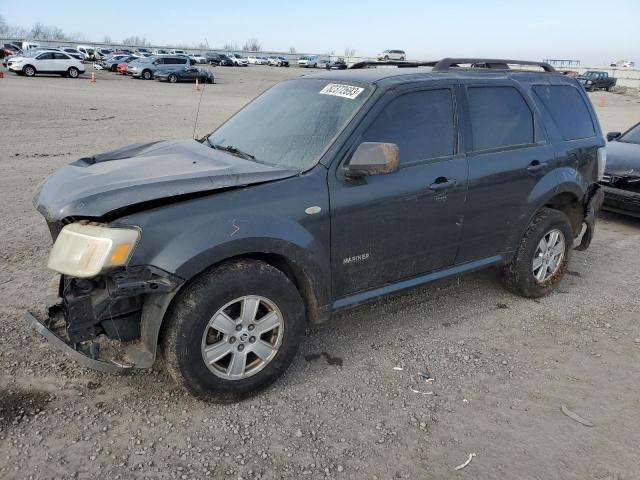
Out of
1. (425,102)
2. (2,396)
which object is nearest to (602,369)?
(425,102)

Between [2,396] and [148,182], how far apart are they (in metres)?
1.56

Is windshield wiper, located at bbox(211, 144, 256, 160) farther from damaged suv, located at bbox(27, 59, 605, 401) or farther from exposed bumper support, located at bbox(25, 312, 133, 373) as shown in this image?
exposed bumper support, located at bbox(25, 312, 133, 373)

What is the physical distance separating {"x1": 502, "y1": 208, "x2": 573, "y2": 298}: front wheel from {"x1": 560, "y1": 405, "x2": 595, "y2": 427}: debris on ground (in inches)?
61.7

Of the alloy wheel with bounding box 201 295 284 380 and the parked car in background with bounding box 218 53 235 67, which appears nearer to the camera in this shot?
the alloy wheel with bounding box 201 295 284 380

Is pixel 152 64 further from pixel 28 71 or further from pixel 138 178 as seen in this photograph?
pixel 138 178

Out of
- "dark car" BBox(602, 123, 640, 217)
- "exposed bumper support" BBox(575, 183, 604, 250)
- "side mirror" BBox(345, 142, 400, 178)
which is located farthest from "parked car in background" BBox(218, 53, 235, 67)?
"side mirror" BBox(345, 142, 400, 178)

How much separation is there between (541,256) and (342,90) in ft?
7.89

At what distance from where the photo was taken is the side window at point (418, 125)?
357 centimetres

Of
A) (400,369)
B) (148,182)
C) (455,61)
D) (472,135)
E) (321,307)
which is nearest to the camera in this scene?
(148,182)

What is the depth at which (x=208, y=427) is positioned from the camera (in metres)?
2.99

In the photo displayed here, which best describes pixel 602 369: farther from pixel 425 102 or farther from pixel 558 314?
pixel 425 102

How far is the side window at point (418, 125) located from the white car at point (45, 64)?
3606cm

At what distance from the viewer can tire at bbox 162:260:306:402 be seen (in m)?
2.89

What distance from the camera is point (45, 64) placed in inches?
1325
